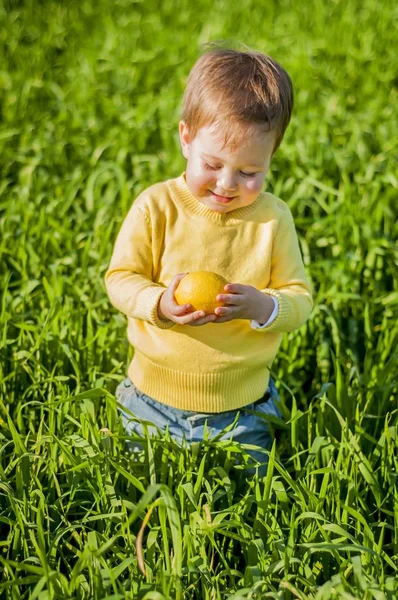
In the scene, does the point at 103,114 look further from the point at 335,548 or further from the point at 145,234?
the point at 335,548

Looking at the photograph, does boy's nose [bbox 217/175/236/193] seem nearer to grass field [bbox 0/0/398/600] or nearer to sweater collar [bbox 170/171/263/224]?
sweater collar [bbox 170/171/263/224]

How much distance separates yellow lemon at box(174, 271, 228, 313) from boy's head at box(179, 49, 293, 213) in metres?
0.25

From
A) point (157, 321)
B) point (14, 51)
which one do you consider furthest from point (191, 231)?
point (14, 51)

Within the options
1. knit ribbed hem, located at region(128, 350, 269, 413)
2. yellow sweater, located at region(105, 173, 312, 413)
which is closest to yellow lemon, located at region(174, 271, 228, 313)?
yellow sweater, located at region(105, 173, 312, 413)

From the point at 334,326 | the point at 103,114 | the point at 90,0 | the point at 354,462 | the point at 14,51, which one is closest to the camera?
the point at 354,462

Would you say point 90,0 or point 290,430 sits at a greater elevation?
point 90,0

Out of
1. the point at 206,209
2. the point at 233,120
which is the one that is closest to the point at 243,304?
the point at 206,209

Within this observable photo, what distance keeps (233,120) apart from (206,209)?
0.32 m

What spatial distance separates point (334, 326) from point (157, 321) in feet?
3.53

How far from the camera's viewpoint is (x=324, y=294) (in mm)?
3314

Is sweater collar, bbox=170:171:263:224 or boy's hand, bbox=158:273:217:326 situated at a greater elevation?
sweater collar, bbox=170:171:263:224

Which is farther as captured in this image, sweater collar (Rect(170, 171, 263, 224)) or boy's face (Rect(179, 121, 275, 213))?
sweater collar (Rect(170, 171, 263, 224))

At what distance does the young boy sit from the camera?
2.17m

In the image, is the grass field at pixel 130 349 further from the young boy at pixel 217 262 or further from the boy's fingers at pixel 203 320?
the boy's fingers at pixel 203 320
